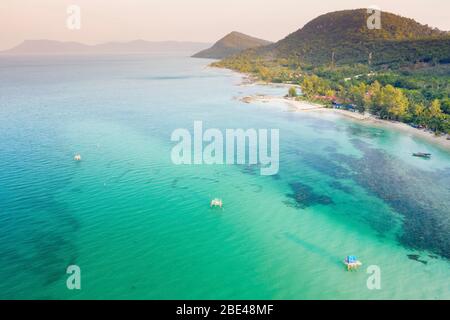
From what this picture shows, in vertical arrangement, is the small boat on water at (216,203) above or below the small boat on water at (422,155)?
below

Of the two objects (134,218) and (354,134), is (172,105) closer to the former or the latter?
(354,134)

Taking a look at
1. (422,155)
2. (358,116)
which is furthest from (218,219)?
(358,116)

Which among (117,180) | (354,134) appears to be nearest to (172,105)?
(354,134)

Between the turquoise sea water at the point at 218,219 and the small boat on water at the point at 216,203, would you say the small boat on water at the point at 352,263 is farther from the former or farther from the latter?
the small boat on water at the point at 216,203

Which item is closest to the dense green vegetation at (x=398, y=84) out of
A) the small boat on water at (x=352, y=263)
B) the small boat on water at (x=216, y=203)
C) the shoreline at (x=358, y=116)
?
the shoreline at (x=358, y=116)

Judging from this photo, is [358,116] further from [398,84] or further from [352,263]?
[352,263]

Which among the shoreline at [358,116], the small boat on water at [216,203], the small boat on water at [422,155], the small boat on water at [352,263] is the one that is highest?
the shoreline at [358,116]
